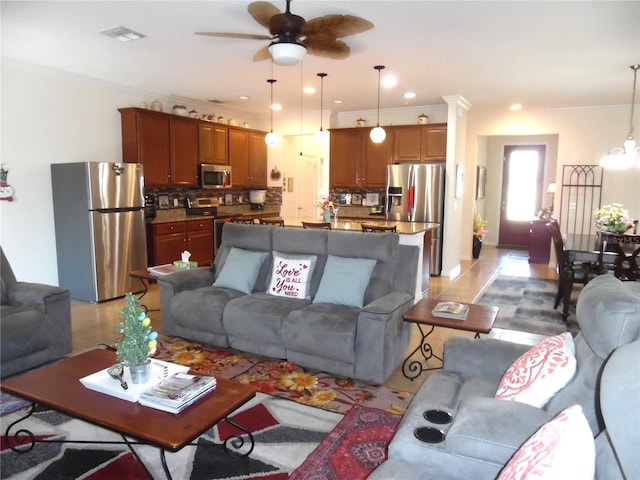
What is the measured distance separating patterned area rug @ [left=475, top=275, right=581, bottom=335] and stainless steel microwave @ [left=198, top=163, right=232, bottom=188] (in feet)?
14.2

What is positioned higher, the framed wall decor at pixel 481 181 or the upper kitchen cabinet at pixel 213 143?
the upper kitchen cabinet at pixel 213 143

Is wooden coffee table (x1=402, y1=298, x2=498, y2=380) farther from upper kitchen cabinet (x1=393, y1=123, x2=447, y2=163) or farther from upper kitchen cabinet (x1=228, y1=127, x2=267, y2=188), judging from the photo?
upper kitchen cabinet (x1=228, y1=127, x2=267, y2=188)

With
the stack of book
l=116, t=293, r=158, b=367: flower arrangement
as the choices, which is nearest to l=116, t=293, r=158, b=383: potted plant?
l=116, t=293, r=158, b=367: flower arrangement

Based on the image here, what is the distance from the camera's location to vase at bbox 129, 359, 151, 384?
2215 millimetres

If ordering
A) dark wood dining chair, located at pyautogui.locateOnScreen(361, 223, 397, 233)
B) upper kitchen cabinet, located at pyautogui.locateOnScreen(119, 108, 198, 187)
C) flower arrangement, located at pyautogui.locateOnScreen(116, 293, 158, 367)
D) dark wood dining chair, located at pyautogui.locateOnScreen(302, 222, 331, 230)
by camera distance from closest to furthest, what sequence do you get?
flower arrangement, located at pyautogui.locateOnScreen(116, 293, 158, 367) → dark wood dining chair, located at pyautogui.locateOnScreen(361, 223, 397, 233) → dark wood dining chair, located at pyautogui.locateOnScreen(302, 222, 331, 230) → upper kitchen cabinet, located at pyautogui.locateOnScreen(119, 108, 198, 187)

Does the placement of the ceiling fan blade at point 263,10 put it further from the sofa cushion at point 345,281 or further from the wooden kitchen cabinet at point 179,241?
the wooden kitchen cabinet at point 179,241

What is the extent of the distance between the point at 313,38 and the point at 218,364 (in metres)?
2.53

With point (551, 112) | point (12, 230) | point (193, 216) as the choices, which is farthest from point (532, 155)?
point (12, 230)

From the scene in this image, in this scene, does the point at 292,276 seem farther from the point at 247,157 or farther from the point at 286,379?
the point at 247,157

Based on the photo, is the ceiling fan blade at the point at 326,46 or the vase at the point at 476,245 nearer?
the ceiling fan blade at the point at 326,46

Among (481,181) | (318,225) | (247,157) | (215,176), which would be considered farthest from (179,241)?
(481,181)

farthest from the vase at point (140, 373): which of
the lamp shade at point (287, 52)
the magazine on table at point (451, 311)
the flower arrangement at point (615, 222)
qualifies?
the flower arrangement at point (615, 222)

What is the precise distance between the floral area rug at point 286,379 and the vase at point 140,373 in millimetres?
474

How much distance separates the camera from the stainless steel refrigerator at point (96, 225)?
513 centimetres
